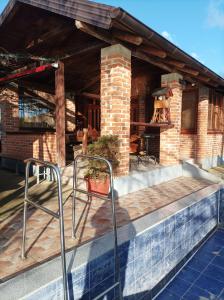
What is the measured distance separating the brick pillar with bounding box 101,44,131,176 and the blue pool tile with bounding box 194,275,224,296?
2.25 m

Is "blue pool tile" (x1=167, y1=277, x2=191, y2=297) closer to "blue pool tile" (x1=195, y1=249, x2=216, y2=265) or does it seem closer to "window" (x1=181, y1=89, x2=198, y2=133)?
"blue pool tile" (x1=195, y1=249, x2=216, y2=265)

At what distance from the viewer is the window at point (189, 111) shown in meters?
7.94

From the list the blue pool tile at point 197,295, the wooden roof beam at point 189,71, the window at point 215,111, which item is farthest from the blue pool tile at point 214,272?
the window at point 215,111

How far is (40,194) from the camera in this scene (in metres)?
4.58

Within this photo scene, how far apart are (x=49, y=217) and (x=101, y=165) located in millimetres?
1278

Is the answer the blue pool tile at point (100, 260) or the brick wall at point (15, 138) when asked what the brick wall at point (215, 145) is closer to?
the brick wall at point (15, 138)

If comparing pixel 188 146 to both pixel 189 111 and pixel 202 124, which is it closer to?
pixel 202 124

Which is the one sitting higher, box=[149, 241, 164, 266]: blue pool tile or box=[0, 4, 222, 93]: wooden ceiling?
box=[0, 4, 222, 93]: wooden ceiling

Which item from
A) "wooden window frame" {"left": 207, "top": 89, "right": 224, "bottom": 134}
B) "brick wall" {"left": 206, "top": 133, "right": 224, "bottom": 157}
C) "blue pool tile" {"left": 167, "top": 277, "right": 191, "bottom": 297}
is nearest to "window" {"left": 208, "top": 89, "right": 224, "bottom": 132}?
"wooden window frame" {"left": 207, "top": 89, "right": 224, "bottom": 134}

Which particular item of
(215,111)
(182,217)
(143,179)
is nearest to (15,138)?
(143,179)

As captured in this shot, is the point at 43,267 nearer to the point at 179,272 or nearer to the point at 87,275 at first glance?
the point at 87,275

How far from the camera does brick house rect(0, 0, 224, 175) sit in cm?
429

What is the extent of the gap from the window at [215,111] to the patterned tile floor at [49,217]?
363 centimetres

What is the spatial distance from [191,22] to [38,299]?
82.9 ft
